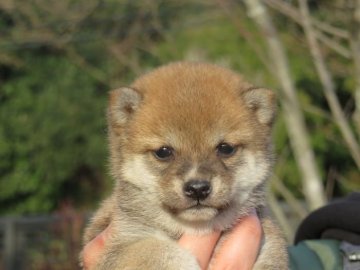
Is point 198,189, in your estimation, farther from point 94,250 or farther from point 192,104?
point 94,250

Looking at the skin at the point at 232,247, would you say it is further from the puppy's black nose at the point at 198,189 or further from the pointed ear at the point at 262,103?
the pointed ear at the point at 262,103

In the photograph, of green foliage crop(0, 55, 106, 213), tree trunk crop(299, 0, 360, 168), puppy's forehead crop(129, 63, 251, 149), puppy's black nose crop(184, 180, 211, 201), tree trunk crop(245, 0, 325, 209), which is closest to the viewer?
puppy's black nose crop(184, 180, 211, 201)

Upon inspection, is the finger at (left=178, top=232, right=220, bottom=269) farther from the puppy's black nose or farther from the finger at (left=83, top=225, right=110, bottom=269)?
the finger at (left=83, top=225, right=110, bottom=269)

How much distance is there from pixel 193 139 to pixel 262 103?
43 cm

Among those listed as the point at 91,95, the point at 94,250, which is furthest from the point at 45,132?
the point at 94,250

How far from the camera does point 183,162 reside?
10.1ft

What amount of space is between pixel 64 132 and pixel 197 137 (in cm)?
1255

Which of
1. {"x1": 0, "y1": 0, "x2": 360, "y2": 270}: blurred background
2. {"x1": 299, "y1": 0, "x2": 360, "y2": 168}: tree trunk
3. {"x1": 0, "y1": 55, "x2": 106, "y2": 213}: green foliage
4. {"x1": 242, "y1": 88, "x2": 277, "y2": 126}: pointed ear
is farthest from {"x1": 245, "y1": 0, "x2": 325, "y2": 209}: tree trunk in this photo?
{"x1": 0, "y1": 55, "x2": 106, "y2": 213}: green foliage

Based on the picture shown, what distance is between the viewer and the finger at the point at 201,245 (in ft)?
9.96

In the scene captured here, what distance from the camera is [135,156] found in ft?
10.6

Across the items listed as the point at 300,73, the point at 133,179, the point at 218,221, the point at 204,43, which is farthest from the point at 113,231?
the point at 204,43

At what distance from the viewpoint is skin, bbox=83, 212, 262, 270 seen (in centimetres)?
304

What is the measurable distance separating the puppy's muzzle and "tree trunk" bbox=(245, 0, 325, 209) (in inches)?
84.6

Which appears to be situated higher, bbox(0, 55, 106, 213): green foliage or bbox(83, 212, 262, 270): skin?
bbox(83, 212, 262, 270): skin
